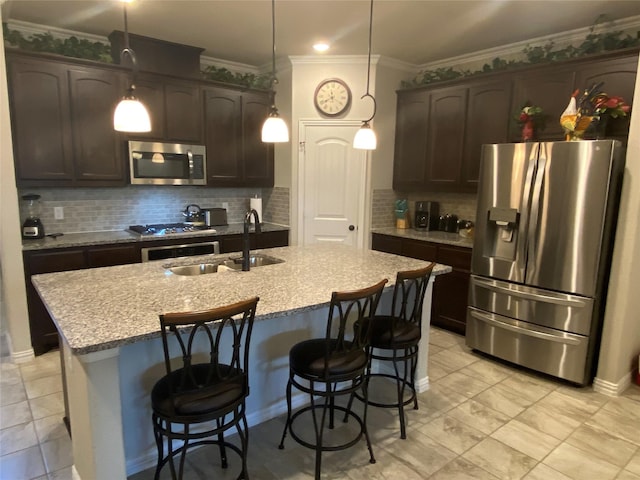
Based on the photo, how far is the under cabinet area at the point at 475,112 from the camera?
3.22 meters

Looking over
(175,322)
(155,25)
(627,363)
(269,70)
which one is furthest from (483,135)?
(175,322)

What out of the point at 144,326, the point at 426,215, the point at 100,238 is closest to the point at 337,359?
the point at 144,326

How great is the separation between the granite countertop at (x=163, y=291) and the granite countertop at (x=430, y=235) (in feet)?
4.11

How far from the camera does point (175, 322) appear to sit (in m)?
1.53

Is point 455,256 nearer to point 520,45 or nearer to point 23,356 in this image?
point 520,45

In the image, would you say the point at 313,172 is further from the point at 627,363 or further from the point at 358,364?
the point at 627,363

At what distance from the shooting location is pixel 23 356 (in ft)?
11.0

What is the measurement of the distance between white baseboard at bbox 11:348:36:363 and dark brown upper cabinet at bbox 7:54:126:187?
140 cm

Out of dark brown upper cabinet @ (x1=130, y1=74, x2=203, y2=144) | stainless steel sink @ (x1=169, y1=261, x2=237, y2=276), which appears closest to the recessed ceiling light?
dark brown upper cabinet @ (x1=130, y1=74, x2=203, y2=144)

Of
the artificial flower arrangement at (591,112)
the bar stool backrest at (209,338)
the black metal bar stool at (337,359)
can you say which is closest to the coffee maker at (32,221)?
the bar stool backrest at (209,338)

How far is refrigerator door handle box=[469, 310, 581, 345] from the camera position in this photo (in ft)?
9.96

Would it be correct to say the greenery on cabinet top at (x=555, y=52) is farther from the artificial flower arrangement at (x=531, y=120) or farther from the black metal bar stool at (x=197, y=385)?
the black metal bar stool at (x=197, y=385)

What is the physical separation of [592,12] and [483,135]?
124 cm

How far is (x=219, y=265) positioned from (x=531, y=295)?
2.36 m
